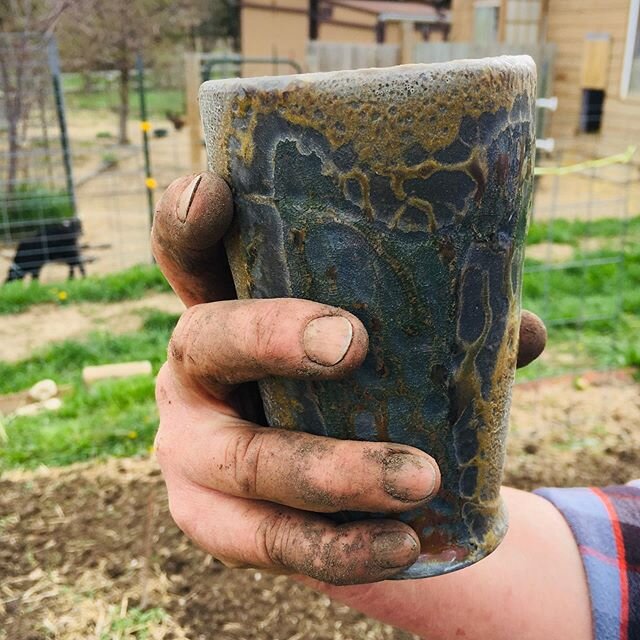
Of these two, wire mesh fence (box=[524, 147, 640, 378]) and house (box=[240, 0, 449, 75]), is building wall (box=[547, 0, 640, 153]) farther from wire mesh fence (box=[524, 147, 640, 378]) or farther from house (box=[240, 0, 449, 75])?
house (box=[240, 0, 449, 75])

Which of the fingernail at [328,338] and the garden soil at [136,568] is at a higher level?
the fingernail at [328,338]

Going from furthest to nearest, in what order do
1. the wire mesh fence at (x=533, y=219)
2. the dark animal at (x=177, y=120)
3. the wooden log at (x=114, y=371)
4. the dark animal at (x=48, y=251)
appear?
the dark animal at (x=177, y=120)
the dark animal at (x=48, y=251)
the wire mesh fence at (x=533, y=219)
the wooden log at (x=114, y=371)

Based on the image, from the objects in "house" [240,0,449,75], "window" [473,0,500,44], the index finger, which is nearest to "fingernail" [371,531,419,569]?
the index finger

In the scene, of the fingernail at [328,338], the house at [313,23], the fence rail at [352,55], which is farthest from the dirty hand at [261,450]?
the house at [313,23]

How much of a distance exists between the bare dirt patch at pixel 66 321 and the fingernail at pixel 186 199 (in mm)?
4594

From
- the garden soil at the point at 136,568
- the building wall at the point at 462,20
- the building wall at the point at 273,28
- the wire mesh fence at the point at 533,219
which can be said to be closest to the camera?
the garden soil at the point at 136,568

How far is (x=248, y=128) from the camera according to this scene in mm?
790

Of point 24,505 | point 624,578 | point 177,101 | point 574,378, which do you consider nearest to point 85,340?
point 24,505

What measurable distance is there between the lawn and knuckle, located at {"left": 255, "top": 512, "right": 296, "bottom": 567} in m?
2.57

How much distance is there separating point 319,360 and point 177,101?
19.6 m

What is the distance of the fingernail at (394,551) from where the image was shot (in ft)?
2.82

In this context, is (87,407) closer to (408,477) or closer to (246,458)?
(246,458)

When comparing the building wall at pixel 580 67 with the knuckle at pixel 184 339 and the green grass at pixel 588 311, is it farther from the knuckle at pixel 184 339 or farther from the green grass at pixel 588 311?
the knuckle at pixel 184 339

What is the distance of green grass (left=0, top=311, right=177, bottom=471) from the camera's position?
339 cm
